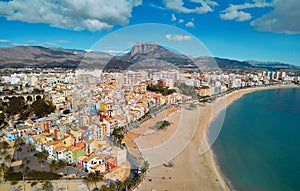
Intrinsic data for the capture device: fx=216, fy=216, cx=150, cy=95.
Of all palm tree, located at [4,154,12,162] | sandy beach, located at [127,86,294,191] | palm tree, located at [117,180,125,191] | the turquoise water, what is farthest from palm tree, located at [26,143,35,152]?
the turquoise water

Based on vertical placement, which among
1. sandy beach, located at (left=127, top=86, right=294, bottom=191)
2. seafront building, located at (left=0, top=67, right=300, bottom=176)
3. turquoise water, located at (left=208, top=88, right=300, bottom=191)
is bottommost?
turquoise water, located at (left=208, top=88, right=300, bottom=191)

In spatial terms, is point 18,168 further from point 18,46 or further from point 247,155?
point 18,46

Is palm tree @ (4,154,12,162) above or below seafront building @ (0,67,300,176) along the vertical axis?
below

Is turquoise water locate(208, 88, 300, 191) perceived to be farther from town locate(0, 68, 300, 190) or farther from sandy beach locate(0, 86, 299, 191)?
town locate(0, 68, 300, 190)

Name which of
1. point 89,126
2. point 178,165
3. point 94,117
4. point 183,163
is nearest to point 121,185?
point 178,165

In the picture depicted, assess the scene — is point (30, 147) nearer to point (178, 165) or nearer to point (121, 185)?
point (121, 185)

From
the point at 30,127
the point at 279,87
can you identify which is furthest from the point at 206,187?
the point at 279,87

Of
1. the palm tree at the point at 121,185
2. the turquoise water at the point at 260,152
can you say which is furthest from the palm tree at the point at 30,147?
the turquoise water at the point at 260,152

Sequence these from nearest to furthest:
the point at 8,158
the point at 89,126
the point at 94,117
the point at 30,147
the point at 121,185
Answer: the point at 121,185, the point at 8,158, the point at 30,147, the point at 89,126, the point at 94,117
